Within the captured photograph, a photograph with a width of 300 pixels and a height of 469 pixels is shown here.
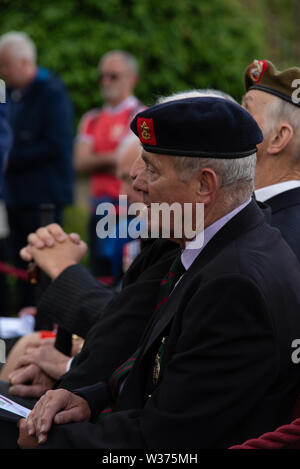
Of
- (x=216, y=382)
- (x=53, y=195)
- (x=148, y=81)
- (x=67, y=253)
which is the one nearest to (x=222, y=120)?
(x=216, y=382)

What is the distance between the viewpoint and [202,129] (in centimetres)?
211

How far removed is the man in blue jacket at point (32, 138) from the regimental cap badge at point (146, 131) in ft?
13.9

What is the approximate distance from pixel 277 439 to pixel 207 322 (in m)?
0.35

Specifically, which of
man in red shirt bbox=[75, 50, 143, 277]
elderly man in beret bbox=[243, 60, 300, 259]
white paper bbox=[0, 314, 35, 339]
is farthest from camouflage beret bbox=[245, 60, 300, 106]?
man in red shirt bbox=[75, 50, 143, 277]

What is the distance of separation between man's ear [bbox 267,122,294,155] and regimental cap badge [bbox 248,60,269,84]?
0.22 m

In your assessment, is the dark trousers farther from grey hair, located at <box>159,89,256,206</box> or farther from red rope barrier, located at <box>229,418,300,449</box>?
red rope barrier, located at <box>229,418,300,449</box>

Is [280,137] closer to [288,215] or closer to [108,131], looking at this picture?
[288,215]

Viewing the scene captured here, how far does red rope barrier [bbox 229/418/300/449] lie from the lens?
6.44ft

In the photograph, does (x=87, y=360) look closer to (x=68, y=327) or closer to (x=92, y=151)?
→ (x=68, y=327)

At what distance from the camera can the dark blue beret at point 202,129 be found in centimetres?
212

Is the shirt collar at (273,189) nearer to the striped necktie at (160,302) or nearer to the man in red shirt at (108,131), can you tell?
the striped necktie at (160,302)

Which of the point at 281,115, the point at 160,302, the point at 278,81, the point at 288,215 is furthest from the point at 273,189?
the point at 160,302

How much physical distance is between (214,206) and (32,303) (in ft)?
14.4

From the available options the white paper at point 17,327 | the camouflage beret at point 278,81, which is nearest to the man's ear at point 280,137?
the camouflage beret at point 278,81
